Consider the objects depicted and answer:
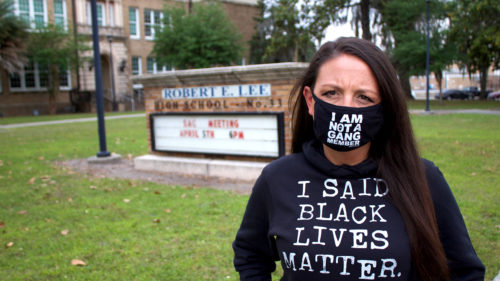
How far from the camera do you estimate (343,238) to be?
1.65 metres

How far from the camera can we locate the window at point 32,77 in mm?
33406

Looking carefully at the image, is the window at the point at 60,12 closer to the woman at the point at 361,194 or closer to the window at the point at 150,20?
the window at the point at 150,20

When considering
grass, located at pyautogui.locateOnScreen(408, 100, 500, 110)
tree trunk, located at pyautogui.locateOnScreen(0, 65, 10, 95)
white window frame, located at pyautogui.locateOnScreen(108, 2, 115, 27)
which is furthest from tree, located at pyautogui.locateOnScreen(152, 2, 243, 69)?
grass, located at pyautogui.locateOnScreen(408, 100, 500, 110)

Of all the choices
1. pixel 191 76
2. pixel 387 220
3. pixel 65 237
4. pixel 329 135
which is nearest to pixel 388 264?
pixel 387 220

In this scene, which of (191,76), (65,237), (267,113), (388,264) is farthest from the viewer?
(191,76)

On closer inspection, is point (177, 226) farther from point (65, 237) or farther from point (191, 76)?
point (191, 76)

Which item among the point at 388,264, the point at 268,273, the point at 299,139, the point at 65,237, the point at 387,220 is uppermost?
the point at 299,139

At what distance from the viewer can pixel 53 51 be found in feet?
103

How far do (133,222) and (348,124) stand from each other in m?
4.16

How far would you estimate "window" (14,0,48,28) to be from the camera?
109 feet

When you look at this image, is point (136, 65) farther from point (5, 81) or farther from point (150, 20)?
point (5, 81)

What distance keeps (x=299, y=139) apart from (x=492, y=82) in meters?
83.5

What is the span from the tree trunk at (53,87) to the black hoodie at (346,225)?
34.5m

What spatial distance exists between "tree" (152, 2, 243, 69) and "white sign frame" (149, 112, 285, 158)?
27159 mm
